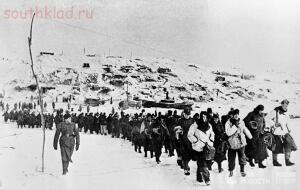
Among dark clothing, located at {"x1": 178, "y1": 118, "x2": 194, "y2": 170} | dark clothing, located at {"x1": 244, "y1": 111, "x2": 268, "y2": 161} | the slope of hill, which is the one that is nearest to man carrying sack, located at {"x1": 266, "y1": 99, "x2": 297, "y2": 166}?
dark clothing, located at {"x1": 244, "y1": 111, "x2": 268, "y2": 161}

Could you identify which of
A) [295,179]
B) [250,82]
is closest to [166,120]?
[295,179]

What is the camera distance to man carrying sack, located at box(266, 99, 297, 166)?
957 centimetres

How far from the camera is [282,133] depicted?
9617 millimetres

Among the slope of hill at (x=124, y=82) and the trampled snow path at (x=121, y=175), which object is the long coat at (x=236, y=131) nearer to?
the trampled snow path at (x=121, y=175)

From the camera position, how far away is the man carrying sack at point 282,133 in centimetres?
957

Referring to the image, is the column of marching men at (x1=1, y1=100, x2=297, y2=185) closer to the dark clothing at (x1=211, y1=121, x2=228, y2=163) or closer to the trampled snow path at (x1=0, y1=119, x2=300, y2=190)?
the dark clothing at (x1=211, y1=121, x2=228, y2=163)

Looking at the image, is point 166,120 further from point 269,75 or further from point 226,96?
point 269,75

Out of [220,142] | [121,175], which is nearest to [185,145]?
[220,142]

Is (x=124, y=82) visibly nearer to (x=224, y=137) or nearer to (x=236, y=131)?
(x=224, y=137)

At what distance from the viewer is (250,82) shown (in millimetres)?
122062

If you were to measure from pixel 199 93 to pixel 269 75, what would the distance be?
52.5 metres

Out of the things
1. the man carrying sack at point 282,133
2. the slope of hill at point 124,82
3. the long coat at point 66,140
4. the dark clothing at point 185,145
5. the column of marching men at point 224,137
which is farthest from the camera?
the slope of hill at point 124,82

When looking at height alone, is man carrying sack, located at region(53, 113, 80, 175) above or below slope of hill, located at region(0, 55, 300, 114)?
below

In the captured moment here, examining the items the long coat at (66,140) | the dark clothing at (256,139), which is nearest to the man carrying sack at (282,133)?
the dark clothing at (256,139)
